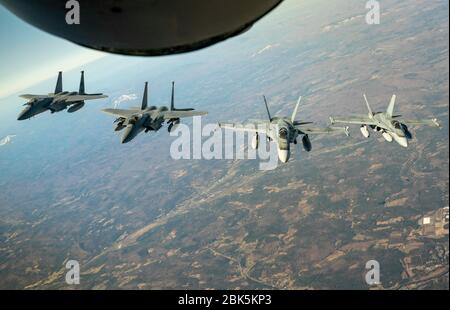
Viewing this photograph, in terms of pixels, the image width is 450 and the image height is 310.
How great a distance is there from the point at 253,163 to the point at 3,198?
282 ft

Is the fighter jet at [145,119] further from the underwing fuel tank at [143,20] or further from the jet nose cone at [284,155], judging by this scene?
the underwing fuel tank at [143,20]

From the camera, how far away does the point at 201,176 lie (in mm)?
104250

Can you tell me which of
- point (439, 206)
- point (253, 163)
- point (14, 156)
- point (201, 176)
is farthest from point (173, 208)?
point (14, 156)

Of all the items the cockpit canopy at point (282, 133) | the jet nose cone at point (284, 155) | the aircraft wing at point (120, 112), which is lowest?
the jet nose cone at point (284, 155)

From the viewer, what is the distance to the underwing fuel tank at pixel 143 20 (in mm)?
979

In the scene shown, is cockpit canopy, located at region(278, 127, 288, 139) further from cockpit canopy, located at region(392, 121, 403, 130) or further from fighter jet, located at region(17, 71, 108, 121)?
fighter jet, located at region(17, 71, 108, 121)

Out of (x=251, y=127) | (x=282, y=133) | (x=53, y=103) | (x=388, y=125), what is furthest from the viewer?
(x=251, y=127)

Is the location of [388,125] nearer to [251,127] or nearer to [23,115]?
[251,127]

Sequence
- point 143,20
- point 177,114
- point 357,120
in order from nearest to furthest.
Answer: point 143,20
point 177,114
point 357,120

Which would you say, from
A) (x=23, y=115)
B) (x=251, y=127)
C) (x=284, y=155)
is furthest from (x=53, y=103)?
(x=284, y=155)

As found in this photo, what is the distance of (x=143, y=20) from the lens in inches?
40.0

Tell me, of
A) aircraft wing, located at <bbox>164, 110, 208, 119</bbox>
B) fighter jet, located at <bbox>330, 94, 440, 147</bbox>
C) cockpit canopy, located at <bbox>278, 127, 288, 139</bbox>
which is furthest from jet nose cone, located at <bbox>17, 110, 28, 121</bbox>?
fighter jet, located at <bbox>330, 94, 440, 147</bbox>

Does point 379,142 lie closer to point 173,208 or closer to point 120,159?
point 173,208

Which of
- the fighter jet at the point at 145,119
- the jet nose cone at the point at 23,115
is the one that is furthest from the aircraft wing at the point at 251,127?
the jet nose cone at the point at 23,115
